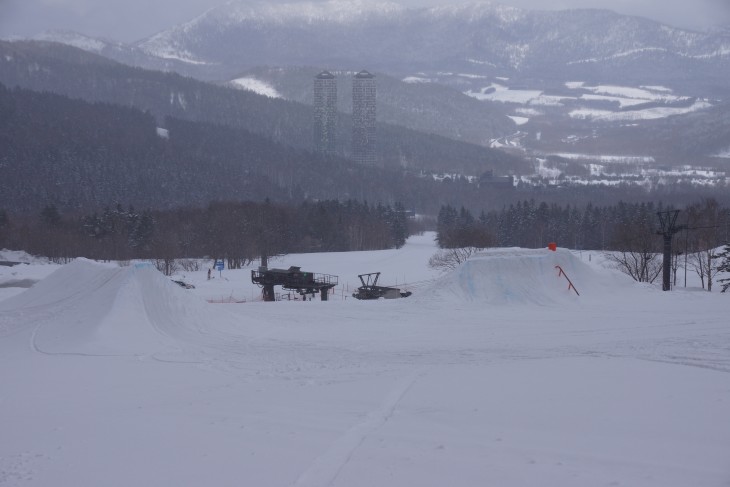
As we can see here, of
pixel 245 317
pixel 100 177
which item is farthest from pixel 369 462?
pixel 100 177

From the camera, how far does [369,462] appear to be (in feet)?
33.6

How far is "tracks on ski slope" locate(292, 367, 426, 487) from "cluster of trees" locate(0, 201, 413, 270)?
59049mm

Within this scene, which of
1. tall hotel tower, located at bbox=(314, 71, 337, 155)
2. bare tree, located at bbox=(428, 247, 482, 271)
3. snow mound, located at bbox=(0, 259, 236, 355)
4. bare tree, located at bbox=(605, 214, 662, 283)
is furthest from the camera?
tall hotel tower, located at bbox=(314, 71, 337, 155)

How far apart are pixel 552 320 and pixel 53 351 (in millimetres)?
15089

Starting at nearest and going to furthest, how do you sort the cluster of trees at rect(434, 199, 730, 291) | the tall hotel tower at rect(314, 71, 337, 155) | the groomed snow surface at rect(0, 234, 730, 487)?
1. the groomed snow surface at rect(0, 234, 730, 487)
2. the cluster of trees at rect(434, 199, 730, 291)
3. the tall hotel tower at rect(314, 71, 337, 155)

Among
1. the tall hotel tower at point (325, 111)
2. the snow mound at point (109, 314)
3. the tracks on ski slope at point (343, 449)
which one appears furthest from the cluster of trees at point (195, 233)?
the tall hotel tower at point (325, 111)

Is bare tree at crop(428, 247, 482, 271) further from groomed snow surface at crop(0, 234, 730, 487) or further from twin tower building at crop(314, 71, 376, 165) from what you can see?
twin tower building at crop(314, 71, 376, 165)

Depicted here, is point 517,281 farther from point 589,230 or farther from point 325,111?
point 325,111

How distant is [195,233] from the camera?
88000mm

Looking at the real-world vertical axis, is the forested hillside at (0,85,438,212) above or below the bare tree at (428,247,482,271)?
above

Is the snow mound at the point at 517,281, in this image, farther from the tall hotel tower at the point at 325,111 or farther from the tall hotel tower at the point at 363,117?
the tall hotel tower at the point at 325,111

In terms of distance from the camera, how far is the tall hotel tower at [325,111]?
17438 centimetres

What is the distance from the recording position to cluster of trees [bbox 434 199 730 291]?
59.2m

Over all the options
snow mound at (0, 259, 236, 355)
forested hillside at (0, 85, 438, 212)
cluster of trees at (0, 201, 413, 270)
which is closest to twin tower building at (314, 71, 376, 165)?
forested hillside at (0, 85, 438, 212)
